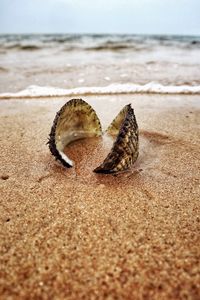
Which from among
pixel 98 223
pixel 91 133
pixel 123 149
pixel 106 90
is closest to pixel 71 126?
pixel 91 133

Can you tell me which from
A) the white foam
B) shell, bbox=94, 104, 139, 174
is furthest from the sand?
the white foam

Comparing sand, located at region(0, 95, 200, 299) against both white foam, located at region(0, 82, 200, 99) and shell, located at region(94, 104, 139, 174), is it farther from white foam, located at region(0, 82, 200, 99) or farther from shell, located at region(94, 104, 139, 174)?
white foam, located at region(0, 82, 200, 99)

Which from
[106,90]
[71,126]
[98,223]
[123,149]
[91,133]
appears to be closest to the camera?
[98,223]

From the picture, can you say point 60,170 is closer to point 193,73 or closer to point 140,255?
point 140,255

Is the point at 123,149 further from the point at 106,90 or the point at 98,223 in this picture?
the point at 106,90

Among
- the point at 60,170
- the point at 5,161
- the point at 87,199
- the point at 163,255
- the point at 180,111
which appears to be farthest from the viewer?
the point at 180,111

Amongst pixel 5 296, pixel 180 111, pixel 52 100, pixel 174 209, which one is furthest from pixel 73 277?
pixel 52 100

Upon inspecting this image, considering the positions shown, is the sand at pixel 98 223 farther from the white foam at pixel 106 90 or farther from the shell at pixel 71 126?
the white foam at pixel 106 90
